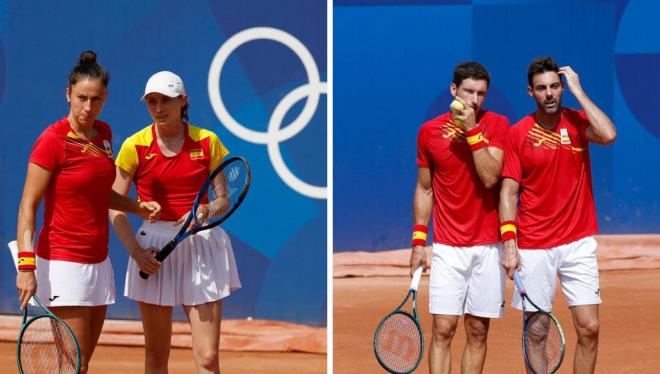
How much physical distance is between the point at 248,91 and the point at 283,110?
297 millimetres

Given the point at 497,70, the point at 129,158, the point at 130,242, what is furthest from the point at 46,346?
the point at 497,70

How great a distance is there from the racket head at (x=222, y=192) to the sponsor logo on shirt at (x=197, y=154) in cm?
10

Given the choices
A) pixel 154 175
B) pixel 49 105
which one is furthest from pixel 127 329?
pixel 154 175

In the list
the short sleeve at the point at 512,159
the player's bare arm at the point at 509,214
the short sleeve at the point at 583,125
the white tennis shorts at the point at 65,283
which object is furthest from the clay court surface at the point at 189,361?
the short sleeve at the point at 583,125

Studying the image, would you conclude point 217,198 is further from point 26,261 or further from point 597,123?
point 597,123

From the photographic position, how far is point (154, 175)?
5.39 meters

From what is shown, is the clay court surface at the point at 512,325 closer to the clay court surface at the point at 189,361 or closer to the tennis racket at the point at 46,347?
the clay court surface at the point at 189,361

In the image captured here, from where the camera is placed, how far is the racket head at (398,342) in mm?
5562

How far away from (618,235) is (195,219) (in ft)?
16.0

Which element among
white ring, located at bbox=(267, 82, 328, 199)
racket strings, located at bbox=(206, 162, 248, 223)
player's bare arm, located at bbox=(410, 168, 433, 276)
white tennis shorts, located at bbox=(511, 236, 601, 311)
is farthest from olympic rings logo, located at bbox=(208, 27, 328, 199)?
white tennis shorts, located at bbox=(511, 236, 601, 311)

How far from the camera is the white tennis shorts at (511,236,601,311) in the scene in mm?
5676

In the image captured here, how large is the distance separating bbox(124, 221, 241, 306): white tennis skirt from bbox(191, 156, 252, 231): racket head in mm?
117

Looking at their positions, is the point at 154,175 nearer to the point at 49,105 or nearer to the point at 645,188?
the point at 49,105

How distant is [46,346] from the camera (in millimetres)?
4859
